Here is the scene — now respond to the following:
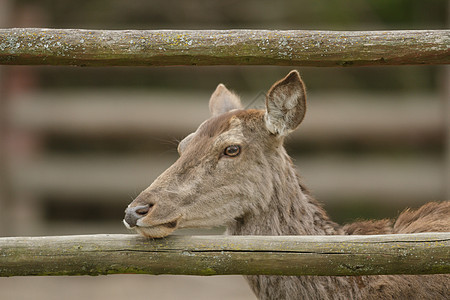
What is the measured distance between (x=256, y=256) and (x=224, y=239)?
7.1 inches

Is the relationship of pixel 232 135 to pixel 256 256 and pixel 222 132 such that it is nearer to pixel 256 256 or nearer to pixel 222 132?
pixel 222 132

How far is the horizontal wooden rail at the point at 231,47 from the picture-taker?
3596mm

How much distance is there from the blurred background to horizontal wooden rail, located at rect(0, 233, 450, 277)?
5455 millimetres

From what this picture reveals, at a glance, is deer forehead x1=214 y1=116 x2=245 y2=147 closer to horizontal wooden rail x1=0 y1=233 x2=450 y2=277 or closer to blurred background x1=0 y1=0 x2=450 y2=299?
horizontal wooden rail x1=0 y1=233 x2=450 y2=277

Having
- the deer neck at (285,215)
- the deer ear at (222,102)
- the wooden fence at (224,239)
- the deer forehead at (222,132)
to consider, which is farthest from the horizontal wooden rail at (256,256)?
the deer ear at (222,102)

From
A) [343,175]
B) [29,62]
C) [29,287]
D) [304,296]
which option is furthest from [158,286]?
[29,62]

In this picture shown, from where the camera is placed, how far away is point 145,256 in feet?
11.5

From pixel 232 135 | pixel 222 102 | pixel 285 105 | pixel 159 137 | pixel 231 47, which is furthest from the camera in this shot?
pixel 159 137

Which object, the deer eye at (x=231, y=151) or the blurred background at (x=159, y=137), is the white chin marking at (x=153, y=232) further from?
the blurred background at (x=159, y=137)

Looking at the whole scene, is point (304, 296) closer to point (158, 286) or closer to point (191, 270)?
point (191, 270)

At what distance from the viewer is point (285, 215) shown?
4.28 metres

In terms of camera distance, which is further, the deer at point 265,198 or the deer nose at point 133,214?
the deer at point 265,198

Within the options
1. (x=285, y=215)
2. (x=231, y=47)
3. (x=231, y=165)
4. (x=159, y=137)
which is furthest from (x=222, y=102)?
(x=159, y=137)

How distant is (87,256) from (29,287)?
19.0ft
